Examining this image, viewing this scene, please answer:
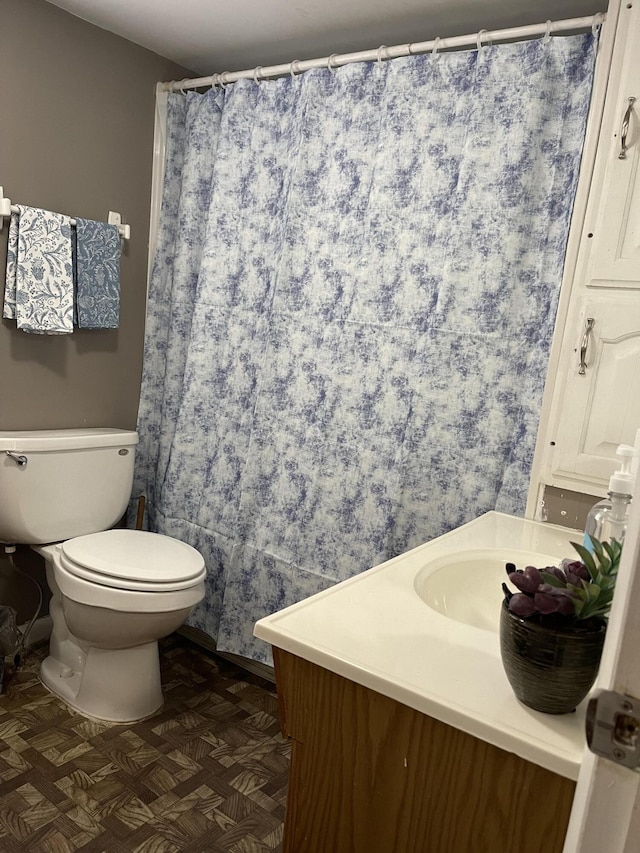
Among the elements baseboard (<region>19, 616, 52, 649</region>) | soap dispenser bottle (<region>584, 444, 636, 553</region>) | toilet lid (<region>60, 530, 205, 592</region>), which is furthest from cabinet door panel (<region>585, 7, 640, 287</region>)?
baseboard (<region>19, 616, 52, 649</region>)

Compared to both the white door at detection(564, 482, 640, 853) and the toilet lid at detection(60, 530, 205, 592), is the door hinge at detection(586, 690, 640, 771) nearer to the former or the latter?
the white door at detection(564, 482, 640, 853)

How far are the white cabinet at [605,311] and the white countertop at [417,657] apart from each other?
65cm

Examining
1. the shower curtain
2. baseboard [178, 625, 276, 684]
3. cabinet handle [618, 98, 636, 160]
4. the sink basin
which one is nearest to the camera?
the sink basin

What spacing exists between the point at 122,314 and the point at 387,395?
1.13 m

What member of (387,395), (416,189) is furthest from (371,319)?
(416,189)

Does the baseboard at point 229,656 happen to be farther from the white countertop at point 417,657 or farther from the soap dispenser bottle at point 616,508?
the soap dispenser bottle at point 616,508

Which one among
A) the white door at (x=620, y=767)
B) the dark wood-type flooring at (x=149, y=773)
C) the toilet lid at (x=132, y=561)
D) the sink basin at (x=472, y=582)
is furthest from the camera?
the toilet lid at (x=132, y=561)

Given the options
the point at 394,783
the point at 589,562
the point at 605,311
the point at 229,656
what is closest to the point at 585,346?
the point at 605,311

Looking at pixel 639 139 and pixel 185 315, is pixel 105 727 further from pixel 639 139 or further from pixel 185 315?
pixel 639 139

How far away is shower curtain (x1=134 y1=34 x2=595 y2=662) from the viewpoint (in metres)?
1.85

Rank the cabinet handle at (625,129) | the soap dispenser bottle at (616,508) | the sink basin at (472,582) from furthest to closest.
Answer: the cabinet handle at (625,129) → the sink basin at (472,582) → the soap dispenser bottle at (616,508)

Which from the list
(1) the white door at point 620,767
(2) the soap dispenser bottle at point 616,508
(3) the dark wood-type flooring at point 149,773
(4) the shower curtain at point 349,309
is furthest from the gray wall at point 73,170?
(1) the white door at point 620,767

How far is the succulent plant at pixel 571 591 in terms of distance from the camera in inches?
31.3

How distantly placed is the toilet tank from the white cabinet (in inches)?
59.2
